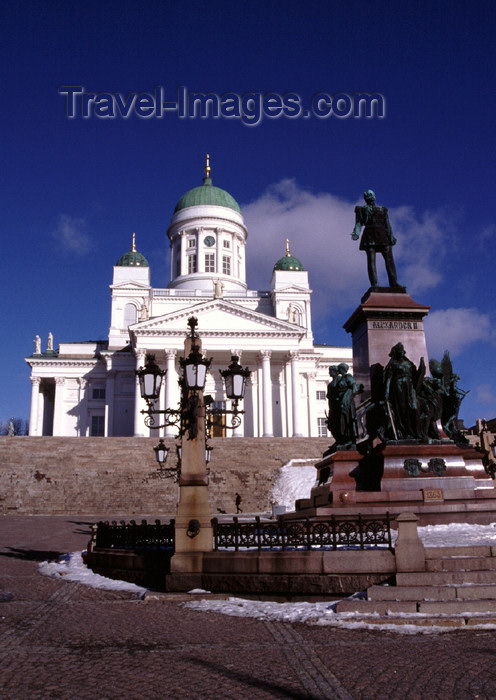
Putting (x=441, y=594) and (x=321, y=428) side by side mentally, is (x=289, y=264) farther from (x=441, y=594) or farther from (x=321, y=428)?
(x=441, y=594)

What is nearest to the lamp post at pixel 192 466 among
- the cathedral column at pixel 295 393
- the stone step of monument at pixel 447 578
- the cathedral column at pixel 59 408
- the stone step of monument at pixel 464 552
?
the stone step of monument at pixel 447 578

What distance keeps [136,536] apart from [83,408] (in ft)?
186

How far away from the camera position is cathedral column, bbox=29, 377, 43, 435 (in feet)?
214

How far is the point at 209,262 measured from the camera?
76.4 m

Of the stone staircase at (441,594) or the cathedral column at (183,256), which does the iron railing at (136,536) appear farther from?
the cathedral column at (183,256)

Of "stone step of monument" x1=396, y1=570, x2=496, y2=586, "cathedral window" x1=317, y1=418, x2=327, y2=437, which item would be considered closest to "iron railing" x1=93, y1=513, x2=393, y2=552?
"stone step of monument" x1=396, y1=570, x2=496, y2=586

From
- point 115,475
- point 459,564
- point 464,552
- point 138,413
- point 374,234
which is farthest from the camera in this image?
point 138,413

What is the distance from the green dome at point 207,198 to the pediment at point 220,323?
881 inches

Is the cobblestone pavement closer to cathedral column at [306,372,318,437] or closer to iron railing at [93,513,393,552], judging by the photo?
iron railing at [93,513,393,552]

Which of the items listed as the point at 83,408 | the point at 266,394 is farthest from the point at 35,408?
the point at 266,394

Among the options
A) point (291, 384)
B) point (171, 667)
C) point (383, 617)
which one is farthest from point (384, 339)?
point (291, 384)

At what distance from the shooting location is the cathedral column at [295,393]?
59.7 metres

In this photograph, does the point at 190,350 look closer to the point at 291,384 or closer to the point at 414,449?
the point at 414,449

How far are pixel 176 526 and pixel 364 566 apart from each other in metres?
2.91
